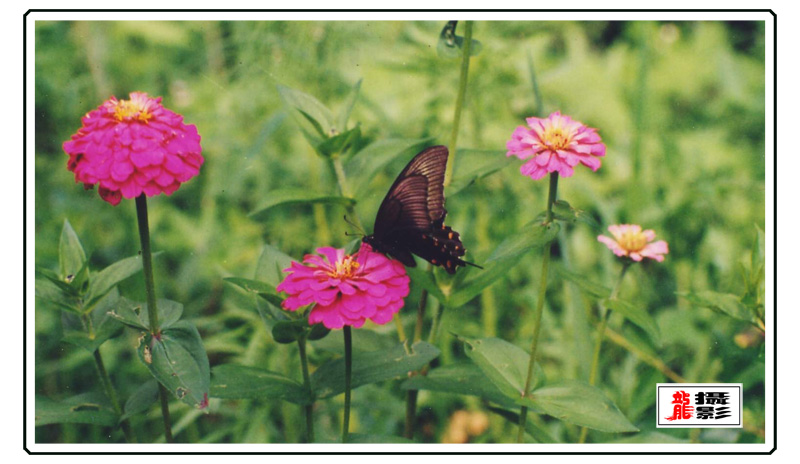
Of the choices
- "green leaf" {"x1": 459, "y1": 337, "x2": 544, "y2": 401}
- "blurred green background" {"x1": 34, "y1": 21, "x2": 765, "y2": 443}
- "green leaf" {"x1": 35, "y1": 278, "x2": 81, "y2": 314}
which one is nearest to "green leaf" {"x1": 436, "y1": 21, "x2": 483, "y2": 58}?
"blurred green background" {"x1": 34, "y1": 21, "x2": 765, "y2": 443}

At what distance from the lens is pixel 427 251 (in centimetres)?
102

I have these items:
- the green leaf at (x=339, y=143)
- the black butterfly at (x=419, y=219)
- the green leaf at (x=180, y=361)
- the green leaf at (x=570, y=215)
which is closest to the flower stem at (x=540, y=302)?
the green leaf at (x=570, y=215)

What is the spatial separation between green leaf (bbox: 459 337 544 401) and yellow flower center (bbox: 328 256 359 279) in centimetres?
21

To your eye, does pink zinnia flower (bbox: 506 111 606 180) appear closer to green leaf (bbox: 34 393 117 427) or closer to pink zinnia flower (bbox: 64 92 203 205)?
pink zinnia flower (bbox: 64 92 203 205)

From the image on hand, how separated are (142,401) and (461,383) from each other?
50 cm

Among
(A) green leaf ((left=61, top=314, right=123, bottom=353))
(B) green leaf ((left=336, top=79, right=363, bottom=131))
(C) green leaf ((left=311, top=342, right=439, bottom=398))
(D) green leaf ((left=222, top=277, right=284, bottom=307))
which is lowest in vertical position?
(C) green leaf ((left=311, top=342, right=439, bottom=398))

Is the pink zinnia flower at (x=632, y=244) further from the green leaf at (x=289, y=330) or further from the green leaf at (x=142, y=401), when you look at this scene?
the green leaf at (x=142, y=401)

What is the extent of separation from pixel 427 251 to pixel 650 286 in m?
0.99

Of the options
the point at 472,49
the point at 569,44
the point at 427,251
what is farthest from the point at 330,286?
the point at 569,44

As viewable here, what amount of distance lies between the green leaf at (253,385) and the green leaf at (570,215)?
46 centimetres

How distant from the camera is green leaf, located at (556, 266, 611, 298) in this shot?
1111 millimetres

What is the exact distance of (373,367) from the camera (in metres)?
1.05

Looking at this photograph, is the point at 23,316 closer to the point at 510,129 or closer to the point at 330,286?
the point at 330,286

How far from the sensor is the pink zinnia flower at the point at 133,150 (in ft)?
2.87
